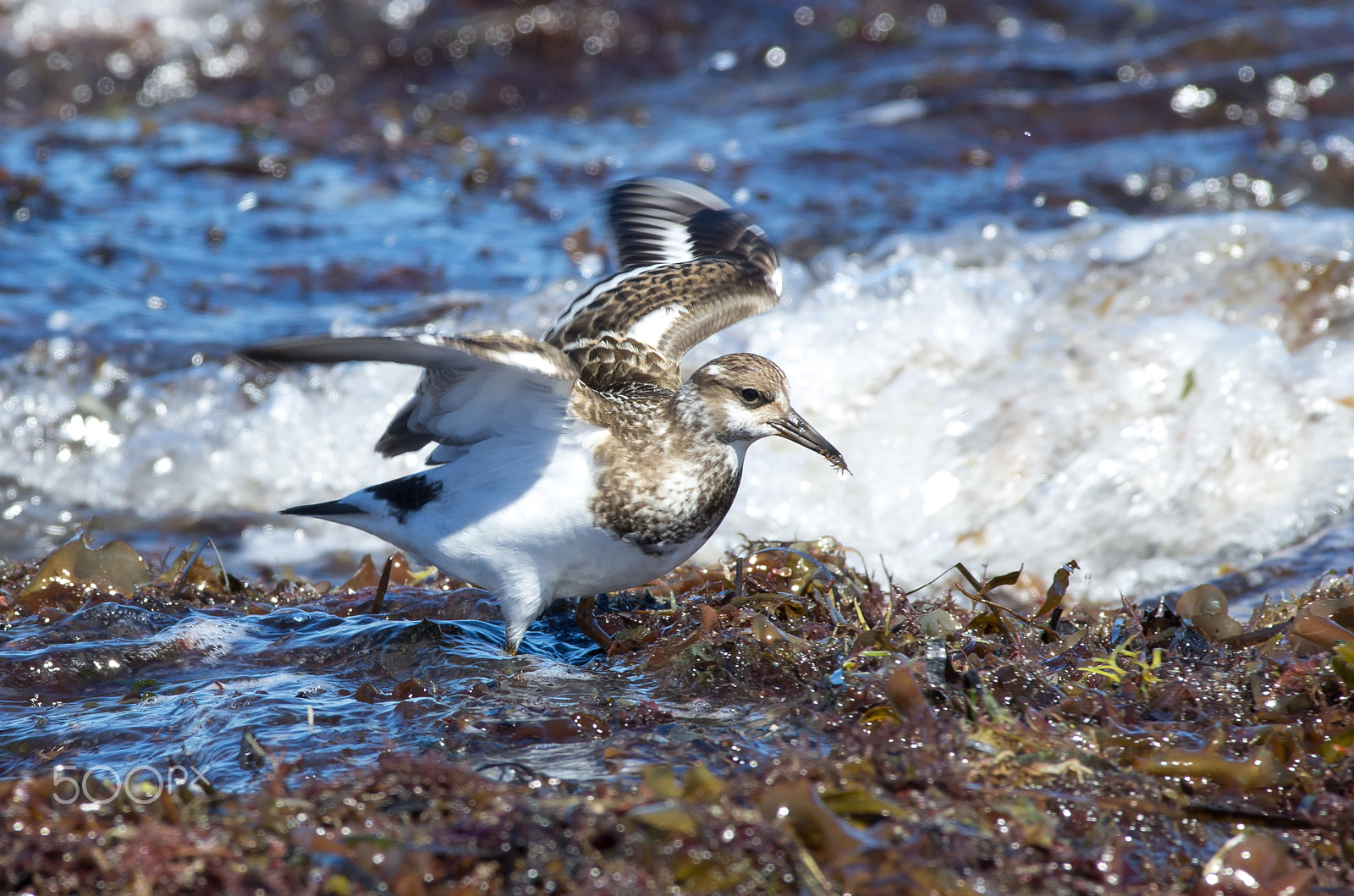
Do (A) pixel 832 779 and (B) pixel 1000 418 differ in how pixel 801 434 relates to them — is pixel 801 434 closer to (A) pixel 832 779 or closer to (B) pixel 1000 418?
(A) pixel 832 779

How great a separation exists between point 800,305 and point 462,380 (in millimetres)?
4438

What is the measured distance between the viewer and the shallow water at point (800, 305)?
655 centimetres

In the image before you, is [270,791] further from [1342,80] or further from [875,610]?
[1342,80]

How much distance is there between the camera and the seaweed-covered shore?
2.78m

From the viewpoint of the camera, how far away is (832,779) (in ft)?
9.89

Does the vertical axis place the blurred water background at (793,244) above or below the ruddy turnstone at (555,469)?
above

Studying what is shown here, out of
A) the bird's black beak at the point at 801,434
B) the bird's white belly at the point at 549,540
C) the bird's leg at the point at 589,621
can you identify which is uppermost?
the bird's black beak at the point at 801,434

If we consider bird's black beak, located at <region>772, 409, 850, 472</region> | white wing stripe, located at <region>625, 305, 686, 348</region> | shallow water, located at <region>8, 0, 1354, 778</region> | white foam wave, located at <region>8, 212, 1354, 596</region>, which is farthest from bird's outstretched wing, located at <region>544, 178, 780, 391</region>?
white foam wave, located at <region>8, 212, 1354, 596</region>

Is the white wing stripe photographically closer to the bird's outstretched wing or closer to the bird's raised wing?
the bird's outstretched wing

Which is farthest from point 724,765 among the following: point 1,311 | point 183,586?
point 1,311

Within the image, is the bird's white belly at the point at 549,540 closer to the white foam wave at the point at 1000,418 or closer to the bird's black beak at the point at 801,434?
the bird's black beak at the point at 801,434

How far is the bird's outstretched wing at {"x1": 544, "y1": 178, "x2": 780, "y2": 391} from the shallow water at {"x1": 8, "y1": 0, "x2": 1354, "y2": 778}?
47.0 inches

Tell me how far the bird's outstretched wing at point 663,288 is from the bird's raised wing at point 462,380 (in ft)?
2.60

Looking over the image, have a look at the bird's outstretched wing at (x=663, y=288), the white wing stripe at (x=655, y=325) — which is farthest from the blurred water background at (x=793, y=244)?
the white wing stripe at (x=655, y=325)
